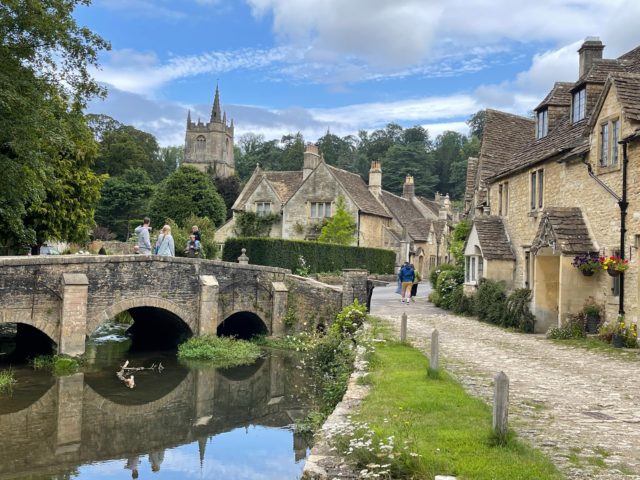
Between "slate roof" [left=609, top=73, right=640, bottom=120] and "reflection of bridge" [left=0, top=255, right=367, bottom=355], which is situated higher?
"slate roof" [left=609, top=73, right=640, bottom=120]

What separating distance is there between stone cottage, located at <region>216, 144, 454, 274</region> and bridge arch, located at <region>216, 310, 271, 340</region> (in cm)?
1875

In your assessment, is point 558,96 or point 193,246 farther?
point 193,246

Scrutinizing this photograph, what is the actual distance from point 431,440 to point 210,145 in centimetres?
9271

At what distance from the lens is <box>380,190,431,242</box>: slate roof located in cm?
5206

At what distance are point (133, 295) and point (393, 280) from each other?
1069 inches

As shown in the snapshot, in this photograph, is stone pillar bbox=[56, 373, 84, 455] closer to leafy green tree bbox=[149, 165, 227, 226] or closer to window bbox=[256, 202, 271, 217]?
window bbox=[256, 202, 271, 217]

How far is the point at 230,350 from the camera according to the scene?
20750 millimetres

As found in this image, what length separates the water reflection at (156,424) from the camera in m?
10.4

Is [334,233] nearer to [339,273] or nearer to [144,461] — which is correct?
[339,273]

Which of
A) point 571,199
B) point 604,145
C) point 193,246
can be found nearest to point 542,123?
point 571,199

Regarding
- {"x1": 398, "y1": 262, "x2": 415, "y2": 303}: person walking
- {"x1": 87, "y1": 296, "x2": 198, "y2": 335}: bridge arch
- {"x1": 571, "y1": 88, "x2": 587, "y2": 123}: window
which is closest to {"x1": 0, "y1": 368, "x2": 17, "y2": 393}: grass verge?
{"x1": 87, "y1": 296, "x2": 198, "y2": 335}: bridge arch

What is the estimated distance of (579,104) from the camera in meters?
19.4

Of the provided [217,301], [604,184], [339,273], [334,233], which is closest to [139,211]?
[334,233]

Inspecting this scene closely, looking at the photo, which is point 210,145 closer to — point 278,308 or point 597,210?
point 278,308
